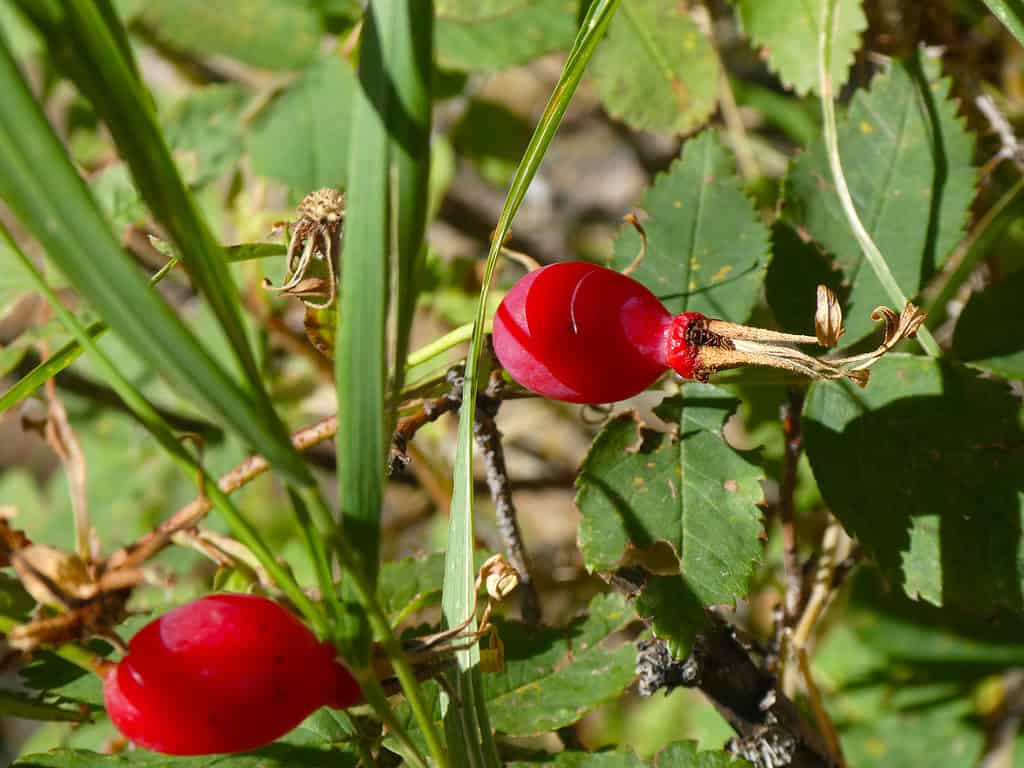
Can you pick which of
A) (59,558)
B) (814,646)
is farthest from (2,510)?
(814,646)

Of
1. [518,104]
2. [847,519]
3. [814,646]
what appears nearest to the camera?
[847,519]

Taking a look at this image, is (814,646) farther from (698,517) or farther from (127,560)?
(127,560)

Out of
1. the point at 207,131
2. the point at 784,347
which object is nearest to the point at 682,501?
the point at 784,347

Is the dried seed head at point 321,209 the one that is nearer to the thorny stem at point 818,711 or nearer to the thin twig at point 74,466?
the thin twig at point 74,466

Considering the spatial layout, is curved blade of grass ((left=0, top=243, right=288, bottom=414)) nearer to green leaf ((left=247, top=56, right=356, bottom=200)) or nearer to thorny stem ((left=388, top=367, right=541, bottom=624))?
thorny stem ((left=388, top=367, right=541, bottom=624))

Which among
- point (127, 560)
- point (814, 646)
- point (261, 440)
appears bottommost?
point (814, 646)

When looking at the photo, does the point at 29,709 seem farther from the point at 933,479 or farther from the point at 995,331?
the point at 995,331

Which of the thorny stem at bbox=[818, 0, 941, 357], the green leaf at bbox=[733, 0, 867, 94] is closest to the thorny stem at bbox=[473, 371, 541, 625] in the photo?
the thorny stem at bbox=[818, 0, 941, 357]
